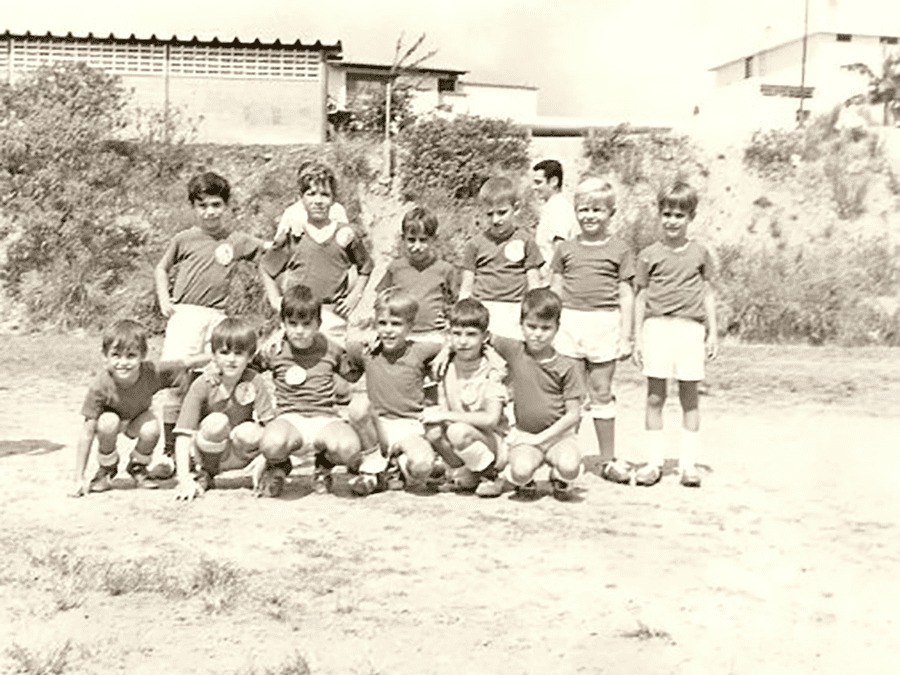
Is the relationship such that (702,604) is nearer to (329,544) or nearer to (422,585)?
(422,585)

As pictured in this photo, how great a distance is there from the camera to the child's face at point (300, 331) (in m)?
6.92

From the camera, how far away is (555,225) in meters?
8.49

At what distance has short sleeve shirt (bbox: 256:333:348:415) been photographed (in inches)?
277

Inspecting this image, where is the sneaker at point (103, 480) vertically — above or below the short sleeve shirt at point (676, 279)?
below

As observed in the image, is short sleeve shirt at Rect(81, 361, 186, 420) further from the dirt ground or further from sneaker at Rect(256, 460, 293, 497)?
sneaker at Rect(256, 460, 293, 497)

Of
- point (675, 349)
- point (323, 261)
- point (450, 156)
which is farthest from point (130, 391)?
point (450, 156)

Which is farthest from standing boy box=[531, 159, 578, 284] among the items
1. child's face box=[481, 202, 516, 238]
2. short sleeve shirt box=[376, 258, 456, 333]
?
short sleeve shirt box=[376, 258, 456, 333]

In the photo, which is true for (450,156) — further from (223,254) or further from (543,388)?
(543,388)

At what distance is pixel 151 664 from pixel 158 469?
3.17m

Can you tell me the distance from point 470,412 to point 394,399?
0.45 meters

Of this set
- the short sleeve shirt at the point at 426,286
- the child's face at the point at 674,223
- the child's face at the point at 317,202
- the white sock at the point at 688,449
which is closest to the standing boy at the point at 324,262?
the child's face at the point at 317,202

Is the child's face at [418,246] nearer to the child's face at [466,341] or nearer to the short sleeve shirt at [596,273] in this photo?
the child's face at [466,341]

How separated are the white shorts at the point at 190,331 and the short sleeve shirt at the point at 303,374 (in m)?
0.53

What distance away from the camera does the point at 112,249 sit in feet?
69.0
